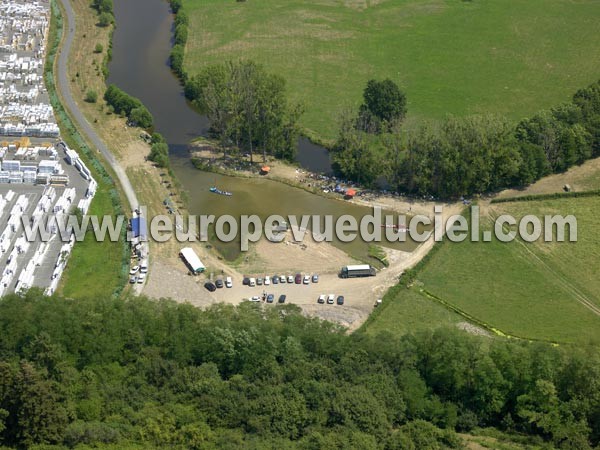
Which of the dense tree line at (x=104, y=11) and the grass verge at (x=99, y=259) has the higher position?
the dense tree line at (x=104, y=11)

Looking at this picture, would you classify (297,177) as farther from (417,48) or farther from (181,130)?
(417,48)

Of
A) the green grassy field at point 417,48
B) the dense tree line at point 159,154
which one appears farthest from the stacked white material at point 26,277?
the green grassy field at point 417,48

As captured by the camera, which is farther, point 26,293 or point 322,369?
point 26,293

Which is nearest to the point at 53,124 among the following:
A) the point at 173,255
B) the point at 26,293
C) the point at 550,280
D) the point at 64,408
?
the point at 173,255

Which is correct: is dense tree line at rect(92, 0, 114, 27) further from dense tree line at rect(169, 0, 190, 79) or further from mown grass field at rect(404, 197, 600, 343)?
mown grass field at rect(404, 197, 600, 343)

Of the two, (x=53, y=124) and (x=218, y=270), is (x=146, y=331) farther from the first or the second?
(x=53, y=124)

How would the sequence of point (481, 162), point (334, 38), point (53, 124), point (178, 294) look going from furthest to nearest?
point (334, 38), point (53, 124), point (481, 162), point (178, 294)

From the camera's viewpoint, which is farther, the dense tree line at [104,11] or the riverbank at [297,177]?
the dense tree line at [104,11]

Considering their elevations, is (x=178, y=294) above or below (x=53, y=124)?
below

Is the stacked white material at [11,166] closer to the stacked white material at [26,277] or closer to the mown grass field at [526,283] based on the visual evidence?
the stacked white material at [26,277]
